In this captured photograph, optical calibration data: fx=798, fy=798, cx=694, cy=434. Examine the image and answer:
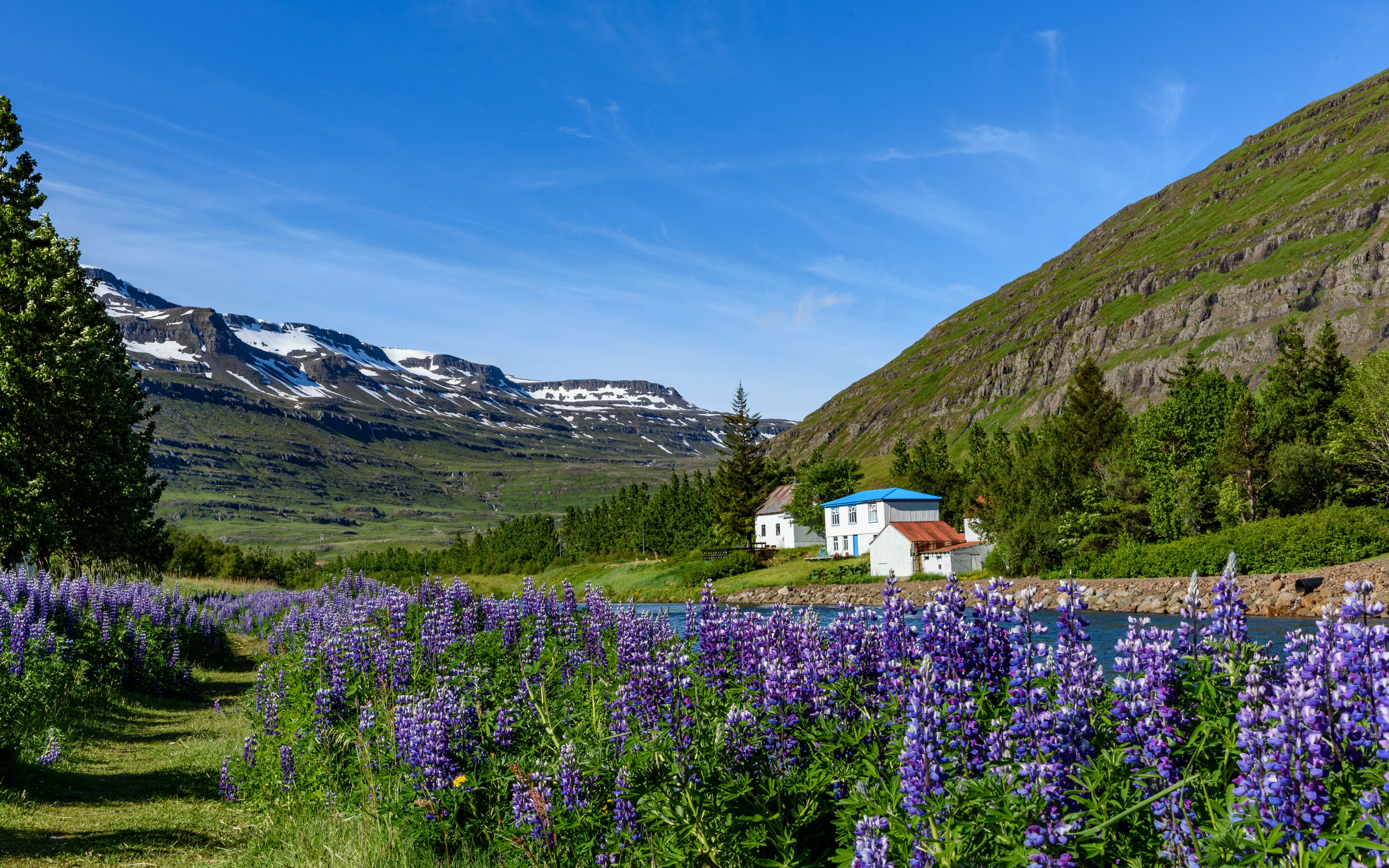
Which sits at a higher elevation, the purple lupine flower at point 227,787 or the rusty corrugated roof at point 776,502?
the rusty corrugated roof at point 776,502

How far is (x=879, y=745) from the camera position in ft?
15.6

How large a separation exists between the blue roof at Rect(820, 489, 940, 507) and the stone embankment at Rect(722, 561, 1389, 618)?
1932cm

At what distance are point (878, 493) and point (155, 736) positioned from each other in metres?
69.9

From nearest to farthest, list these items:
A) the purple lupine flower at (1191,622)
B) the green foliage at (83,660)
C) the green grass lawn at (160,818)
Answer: the purple lupine flower at (1191,622)
the green grass lawn at (160,818)
the green foliage at (83,660)

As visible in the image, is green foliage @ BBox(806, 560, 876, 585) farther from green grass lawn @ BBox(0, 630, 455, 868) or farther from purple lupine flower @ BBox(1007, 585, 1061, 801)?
purple lupine flower @ BBox(1007, 585, 1061, 801)

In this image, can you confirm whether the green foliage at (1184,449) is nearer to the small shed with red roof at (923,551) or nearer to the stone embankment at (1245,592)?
the stone embankment at (1245,592)

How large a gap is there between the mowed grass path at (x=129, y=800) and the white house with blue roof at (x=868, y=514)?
66.6 metres

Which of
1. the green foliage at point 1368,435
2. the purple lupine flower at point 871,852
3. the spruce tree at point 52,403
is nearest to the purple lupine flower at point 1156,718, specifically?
the purple lupine flower at point 871,852

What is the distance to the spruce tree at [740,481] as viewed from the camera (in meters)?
93.8

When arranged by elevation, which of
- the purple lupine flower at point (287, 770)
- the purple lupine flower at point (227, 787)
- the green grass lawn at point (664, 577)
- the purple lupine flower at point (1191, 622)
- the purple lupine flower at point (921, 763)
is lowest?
the green grass lawn at point (664, 577)

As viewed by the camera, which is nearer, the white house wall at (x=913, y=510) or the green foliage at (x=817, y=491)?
the white house wall at (x=913, y=510)

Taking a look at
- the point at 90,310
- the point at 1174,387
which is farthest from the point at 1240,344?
the point at 90,310

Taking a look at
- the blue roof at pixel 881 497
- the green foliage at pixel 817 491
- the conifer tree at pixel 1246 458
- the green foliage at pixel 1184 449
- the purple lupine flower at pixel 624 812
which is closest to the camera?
the purple lupine flower at pixel 624 812

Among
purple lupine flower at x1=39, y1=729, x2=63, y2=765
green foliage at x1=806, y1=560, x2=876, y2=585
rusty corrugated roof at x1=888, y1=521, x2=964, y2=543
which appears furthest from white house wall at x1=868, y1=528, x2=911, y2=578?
purple lupine flower at x1=39, y1=729, x2=63, y2=765
